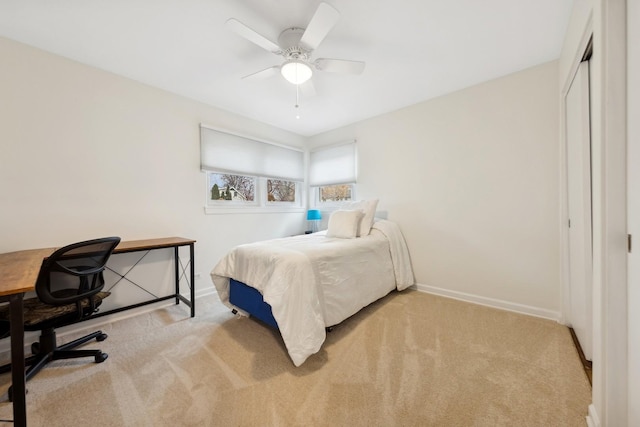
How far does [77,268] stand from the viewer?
1620mm

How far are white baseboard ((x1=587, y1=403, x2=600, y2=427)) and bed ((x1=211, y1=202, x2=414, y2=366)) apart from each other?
56.1 inches

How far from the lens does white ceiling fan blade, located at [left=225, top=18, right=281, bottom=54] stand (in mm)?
1478

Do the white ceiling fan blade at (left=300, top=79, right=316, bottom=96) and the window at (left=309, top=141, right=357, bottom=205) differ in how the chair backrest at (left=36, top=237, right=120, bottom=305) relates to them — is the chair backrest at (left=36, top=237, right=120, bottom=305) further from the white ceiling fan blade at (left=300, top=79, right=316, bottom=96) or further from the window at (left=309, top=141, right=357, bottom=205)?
the window at (left=309, top=141, right=357, bottom=205)

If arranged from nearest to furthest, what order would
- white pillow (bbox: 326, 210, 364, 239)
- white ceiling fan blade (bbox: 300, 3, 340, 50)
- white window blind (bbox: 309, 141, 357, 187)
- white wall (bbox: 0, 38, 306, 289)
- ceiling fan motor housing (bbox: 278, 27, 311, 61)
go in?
white ceiling fan blade (bbox: 300, 3, 340, 50), ceiling fan motor housing (bbox: 278, 27, 311, 61), white wall (bbox: 0, 38, 306, 289), white pillow (bbox: 326, 210, 364, 239), white window blind (bbox: 309, 141, 357, 187)

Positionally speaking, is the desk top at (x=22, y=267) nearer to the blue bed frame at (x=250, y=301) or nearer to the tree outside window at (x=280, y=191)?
the blue bed frame at (x=250, y=301)

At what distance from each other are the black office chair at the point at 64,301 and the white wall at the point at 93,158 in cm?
78

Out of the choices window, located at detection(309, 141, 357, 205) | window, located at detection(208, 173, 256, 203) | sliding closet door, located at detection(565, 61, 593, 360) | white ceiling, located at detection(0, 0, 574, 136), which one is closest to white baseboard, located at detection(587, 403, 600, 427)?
sliding closet door, located at detection(565, 61, 593, 360)

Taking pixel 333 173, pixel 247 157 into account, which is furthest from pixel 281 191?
pixel 333 173

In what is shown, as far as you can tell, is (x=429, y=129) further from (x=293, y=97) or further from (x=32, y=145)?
(x=32, y=145)

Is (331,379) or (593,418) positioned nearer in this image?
(593,418)

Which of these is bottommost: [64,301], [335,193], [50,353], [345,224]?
[50,353]

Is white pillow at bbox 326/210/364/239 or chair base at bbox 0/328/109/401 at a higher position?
white pillow at bbox 326/210/364/239

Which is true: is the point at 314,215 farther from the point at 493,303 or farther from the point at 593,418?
the point at 593,418

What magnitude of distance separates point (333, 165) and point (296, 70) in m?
2.17
